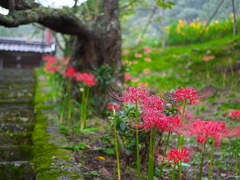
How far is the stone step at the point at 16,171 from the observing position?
2523 mm

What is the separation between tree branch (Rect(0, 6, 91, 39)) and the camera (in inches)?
111

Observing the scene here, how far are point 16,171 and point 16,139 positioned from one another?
Result: 87 cm

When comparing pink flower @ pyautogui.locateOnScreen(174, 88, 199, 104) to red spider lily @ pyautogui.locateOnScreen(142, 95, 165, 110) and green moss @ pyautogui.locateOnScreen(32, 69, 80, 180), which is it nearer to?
red spider lily @ pyautogui.locateOnScreen(142, 95, 165, 110)

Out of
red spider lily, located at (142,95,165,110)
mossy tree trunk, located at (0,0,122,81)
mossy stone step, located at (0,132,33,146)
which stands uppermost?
mossy tree trunk, located at (0,0,122,81)

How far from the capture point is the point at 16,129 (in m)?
3.77

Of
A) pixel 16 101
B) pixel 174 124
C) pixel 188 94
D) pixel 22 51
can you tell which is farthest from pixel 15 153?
pixel 22 51

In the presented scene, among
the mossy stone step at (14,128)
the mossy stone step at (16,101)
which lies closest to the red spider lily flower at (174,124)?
the mossy stone step at (14,128)

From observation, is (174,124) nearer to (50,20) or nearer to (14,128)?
→ (14,128)

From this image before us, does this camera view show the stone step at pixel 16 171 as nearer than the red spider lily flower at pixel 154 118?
No

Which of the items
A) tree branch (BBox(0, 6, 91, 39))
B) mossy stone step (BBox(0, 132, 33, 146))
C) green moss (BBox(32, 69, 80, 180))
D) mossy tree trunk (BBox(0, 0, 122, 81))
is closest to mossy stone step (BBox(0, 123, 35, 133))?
green moss (BBox(32, 69, 80, 180))

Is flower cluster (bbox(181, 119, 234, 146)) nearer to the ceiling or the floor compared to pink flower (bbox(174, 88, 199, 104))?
nearer to the floor

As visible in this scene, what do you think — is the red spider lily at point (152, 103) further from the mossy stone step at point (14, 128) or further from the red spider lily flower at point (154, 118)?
the mossy stone step at point (14, 128)

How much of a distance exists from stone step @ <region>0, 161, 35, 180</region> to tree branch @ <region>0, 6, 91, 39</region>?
1300 millimetres

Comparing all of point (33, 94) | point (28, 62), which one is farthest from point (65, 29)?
point (28, 62)
